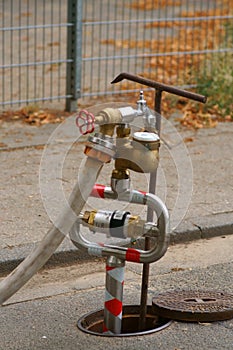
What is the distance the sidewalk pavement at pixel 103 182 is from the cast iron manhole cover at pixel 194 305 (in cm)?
41

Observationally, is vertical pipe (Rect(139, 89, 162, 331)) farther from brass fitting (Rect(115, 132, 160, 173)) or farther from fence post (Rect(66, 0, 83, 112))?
fence post (Rect(66, 0, 83, 112))

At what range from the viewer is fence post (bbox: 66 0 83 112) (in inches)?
341

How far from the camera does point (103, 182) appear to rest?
690 cm

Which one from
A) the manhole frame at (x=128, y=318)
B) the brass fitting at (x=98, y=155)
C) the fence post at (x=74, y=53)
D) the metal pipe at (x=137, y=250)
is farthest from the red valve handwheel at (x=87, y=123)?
the fence post at (x=74, y=53)

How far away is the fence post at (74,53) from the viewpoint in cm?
866

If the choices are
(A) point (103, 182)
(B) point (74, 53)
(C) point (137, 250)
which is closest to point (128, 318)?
(C) point (137, 250)

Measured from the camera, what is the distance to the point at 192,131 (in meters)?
8.48

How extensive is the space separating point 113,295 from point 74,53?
14.9 ft

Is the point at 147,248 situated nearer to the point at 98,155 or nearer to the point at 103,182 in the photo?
the point at 98,155

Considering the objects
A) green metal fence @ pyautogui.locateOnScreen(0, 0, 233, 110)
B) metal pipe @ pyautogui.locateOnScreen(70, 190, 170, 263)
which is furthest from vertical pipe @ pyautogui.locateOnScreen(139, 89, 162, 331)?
green metal fence @ pyautogui.locateOnScreen(0, 0, 233, 110)

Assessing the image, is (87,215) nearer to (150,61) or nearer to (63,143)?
(63,143)

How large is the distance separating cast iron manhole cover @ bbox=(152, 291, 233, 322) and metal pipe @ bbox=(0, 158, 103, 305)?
2.67 feet

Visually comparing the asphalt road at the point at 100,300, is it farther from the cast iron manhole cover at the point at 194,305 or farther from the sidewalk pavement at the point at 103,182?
the sidewalk pavement at the point at 103,182

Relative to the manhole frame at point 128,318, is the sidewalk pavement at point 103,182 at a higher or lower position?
higher
